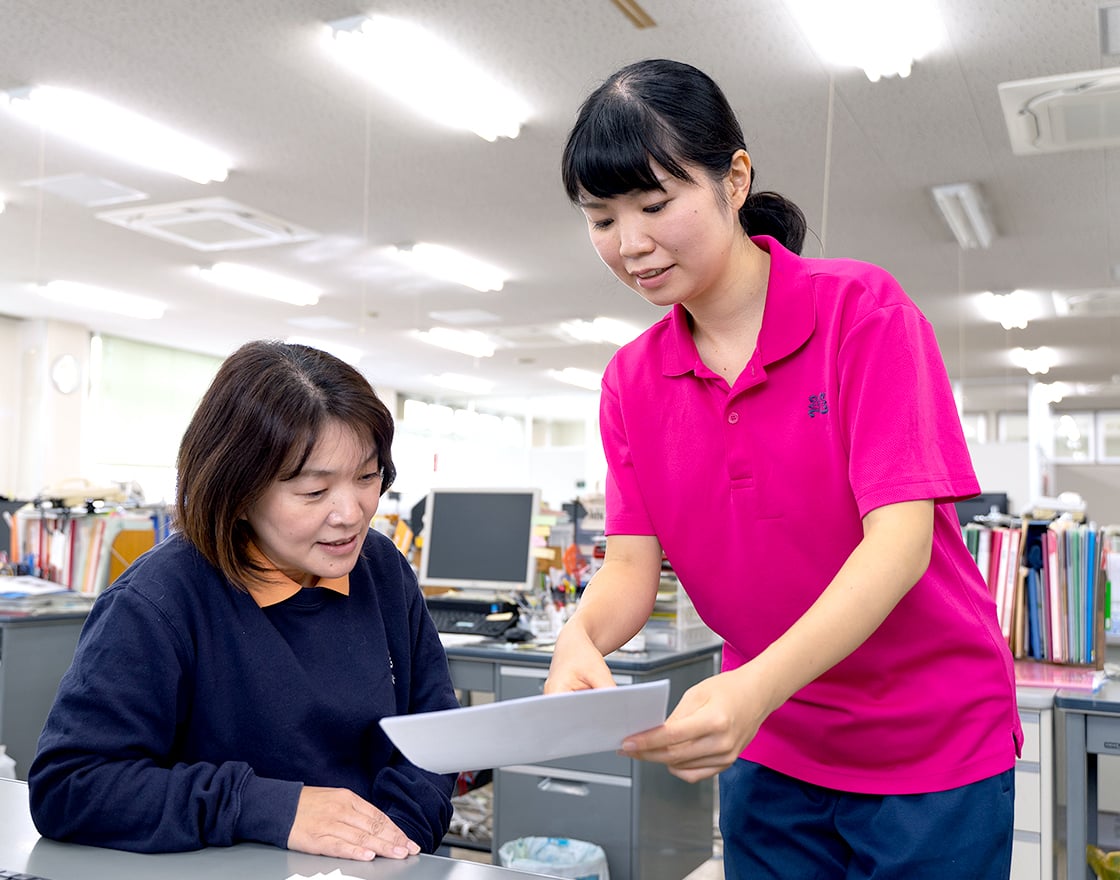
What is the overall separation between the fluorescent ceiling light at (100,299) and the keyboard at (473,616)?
5.36 meters

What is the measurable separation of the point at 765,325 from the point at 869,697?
40cm

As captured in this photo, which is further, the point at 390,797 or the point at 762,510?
the point at 390,797

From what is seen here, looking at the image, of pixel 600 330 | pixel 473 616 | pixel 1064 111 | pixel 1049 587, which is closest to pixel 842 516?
pixel 1049 587

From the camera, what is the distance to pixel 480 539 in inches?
140

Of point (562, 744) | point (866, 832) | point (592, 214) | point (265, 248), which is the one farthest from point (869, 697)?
point (265, 248)

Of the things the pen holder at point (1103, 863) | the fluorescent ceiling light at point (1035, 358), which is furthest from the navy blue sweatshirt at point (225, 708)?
the fluorescent ceiling light at point (1035, 358)

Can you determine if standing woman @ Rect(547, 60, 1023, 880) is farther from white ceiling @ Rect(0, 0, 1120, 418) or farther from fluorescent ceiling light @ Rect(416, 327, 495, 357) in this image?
fluorescent ceiling light @ Rect(416, 327, 495, 357)

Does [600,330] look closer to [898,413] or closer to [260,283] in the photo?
[260,283]

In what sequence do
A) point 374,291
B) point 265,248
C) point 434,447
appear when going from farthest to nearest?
point 434,447 → point 374,291 → point 265,248

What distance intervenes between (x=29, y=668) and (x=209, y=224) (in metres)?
2.90

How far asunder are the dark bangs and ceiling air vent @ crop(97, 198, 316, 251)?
4.69 meters

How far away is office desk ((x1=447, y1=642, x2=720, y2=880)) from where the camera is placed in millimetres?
2740

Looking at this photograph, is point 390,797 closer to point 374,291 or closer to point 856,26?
point 856,26

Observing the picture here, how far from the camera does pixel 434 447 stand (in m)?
14.0
